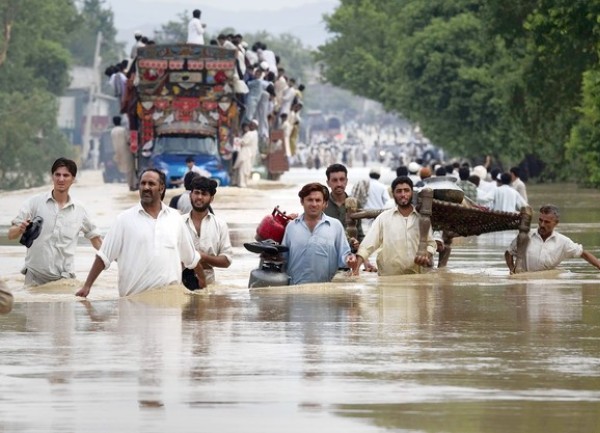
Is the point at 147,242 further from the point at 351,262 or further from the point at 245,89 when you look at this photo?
the point at 245,89

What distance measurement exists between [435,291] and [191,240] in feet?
9.19

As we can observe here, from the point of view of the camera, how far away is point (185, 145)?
56625mm

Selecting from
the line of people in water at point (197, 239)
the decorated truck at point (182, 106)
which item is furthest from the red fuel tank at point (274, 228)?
the decorated truck at point (182, 106)

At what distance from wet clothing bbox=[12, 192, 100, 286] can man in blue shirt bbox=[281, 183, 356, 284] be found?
1.72 metres

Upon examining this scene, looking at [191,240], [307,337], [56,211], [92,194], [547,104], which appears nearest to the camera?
[307,337]

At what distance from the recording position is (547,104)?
159ft

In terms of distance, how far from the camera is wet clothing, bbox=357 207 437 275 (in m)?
19.1

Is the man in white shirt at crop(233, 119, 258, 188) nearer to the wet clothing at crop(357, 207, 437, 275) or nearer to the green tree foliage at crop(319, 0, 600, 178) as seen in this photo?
the green tree foliage at crop(319, 0, 600, 178)

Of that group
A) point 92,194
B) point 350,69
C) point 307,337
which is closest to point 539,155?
point 92,194

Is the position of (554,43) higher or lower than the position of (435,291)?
higher

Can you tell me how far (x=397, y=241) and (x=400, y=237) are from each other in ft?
0.18

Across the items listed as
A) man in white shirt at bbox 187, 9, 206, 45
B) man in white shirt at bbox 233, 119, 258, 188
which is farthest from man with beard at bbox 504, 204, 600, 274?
man in white shirt at bbox 233, 119, 258, 188

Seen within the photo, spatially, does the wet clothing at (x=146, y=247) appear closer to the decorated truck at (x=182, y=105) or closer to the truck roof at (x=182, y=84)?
the decorated truck at (x=182, y=105)

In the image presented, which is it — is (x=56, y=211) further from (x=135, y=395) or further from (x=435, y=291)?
(x=135, y=395)
